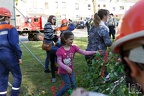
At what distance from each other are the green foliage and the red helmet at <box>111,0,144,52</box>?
2.25m

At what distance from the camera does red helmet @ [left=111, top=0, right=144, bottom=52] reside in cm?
114

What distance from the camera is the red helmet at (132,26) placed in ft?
3.74

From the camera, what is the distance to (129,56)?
47.9 inches

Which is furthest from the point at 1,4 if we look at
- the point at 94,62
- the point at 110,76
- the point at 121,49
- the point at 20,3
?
the point at 20,3

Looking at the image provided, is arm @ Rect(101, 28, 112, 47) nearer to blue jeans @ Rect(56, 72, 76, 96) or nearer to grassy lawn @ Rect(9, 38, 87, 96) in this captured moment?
blue jeans @ Rect(56, 72, 76, 96)

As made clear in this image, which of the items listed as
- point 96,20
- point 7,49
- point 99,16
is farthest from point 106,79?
point 7,49

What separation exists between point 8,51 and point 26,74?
2720 millimetres

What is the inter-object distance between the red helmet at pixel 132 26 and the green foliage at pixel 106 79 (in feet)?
7.37

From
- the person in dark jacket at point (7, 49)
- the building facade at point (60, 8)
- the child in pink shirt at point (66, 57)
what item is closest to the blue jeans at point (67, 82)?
the child in pink shirt at point (66, 57)

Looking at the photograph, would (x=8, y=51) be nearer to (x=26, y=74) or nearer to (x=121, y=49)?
(x=26, y=74)

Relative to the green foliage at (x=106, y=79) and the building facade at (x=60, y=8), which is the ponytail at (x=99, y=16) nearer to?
the green foliage at (x=106, y=79)

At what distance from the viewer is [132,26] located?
117 centimetres

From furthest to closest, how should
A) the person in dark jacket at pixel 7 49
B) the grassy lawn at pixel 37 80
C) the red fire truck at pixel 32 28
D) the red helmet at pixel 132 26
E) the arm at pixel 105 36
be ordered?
the red fire truck at pixel 32 28, the grassy lawn at pixel 37 80, the arm at pixel 105 36, the person in dark jacket at pixel 7 49, the red helmet at pixel 132 26

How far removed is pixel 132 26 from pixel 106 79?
2953 mm
